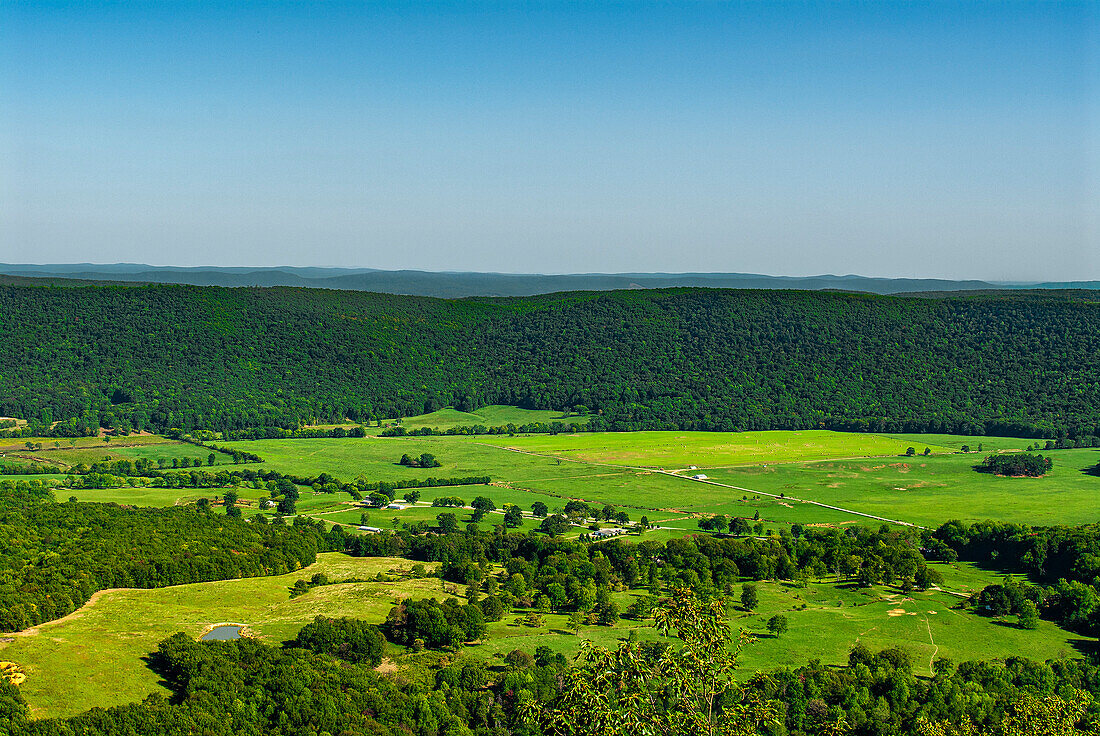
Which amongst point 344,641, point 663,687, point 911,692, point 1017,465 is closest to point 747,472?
point 1017,465

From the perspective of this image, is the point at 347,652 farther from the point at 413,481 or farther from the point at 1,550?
the point at 413,481

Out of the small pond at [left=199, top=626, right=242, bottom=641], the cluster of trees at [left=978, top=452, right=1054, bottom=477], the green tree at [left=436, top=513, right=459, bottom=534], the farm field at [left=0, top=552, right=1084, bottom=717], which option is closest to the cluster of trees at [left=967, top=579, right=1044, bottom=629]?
the farm field at [left=0, top=552, right=1084, bottom=717]

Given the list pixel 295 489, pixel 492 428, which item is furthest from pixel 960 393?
pixel 295 489

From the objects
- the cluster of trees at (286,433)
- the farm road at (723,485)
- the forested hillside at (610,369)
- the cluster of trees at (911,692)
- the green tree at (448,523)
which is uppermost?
the forested hillside at (610,369)

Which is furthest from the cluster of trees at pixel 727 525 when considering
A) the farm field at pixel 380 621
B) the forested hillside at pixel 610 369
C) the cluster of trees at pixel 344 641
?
the forested hillside at pixel 610 369

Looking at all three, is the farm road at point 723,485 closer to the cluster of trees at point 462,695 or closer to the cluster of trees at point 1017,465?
the cluster of trees at point 1017,465
